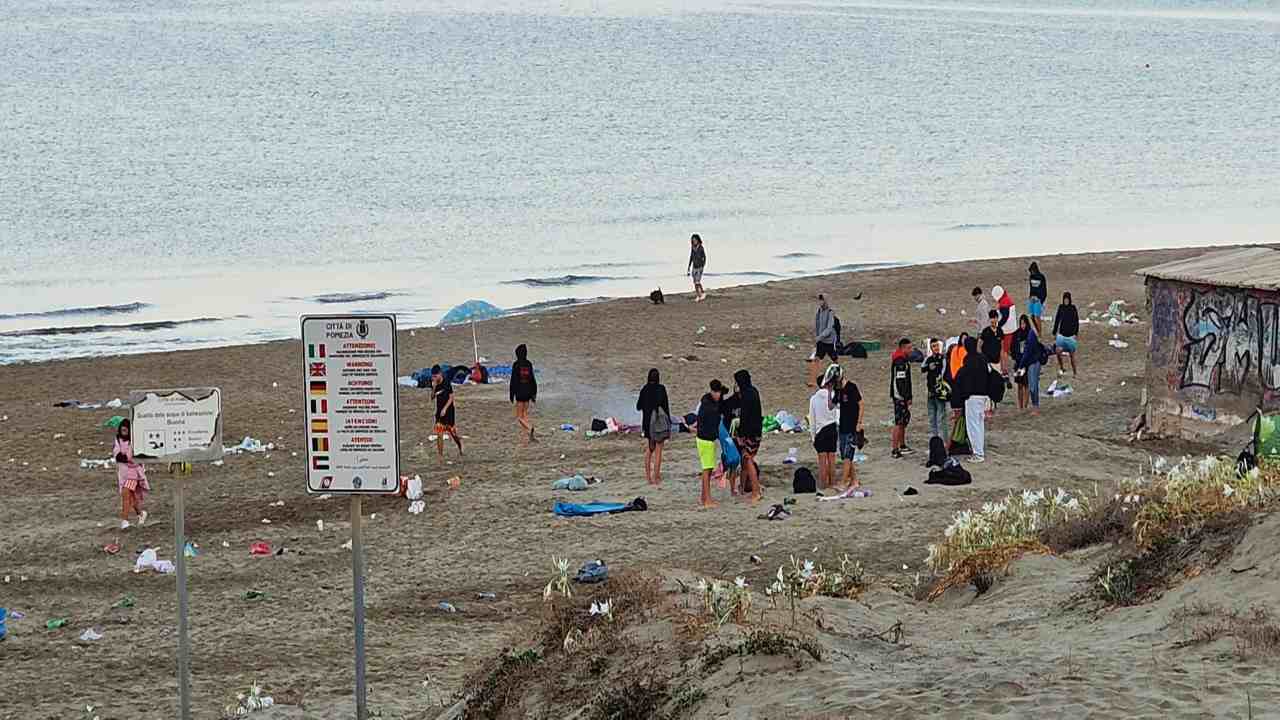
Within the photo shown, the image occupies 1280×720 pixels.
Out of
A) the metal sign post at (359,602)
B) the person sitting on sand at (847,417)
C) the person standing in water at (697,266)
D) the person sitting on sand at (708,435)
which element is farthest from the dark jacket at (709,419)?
the person standing in water at (697,266)

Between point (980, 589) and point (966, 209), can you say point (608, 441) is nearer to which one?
point (980, 589)

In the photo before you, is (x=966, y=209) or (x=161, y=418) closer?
(x=161, y=418)

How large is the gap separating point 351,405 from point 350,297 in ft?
107

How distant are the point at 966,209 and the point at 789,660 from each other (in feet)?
177

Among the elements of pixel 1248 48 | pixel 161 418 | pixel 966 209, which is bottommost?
pixel 161 418

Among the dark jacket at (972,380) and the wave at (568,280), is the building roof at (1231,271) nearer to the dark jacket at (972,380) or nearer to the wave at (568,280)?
the dark jacket at (972,380)

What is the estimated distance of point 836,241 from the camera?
51.7 meters

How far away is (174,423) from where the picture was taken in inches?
367

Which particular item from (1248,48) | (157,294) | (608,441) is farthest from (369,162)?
(1248,48)

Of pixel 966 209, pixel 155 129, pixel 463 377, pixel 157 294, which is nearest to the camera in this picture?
pixel 463 377

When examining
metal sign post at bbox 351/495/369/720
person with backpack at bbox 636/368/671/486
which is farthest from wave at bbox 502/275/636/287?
metal sign post at bbox 351/495/369/720

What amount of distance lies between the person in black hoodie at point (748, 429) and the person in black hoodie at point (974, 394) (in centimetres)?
256

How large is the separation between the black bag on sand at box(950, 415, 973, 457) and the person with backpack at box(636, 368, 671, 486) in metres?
3.15

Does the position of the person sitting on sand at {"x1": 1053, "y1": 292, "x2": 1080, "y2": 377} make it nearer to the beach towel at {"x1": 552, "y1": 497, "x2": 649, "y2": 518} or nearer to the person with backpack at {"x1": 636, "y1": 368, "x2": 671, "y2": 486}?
the person with backpack at {"x1": 636, "y1": 368, "x2": 671, "y2": 486}
